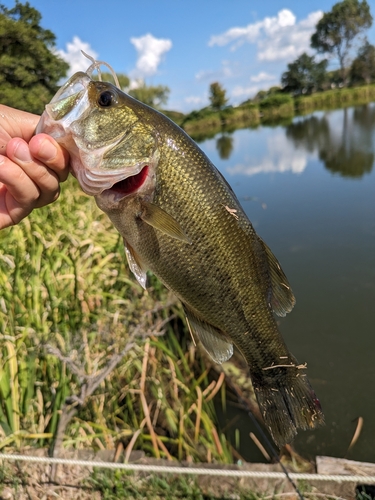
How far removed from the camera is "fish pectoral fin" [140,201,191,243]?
5.19 feet

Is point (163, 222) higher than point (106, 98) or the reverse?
the reverse

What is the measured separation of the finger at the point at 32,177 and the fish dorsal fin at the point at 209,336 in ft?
3.24

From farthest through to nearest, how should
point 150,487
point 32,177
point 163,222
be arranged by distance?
point 150,487, point 32,177, point 163,222

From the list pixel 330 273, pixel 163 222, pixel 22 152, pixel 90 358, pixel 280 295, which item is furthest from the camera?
pixel 330 273

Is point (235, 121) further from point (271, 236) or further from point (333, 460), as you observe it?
point (333, 460)

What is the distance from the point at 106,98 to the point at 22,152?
48cm

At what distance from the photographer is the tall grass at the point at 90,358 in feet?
10.4

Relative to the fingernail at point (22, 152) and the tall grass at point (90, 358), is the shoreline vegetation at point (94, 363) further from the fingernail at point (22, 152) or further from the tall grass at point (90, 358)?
the fingernail at point (22, 152)

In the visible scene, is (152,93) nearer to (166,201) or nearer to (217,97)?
(217,97)

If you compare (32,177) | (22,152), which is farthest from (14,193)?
(22,152)

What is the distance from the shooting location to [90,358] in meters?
3.52

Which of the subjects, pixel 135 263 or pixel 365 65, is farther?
pixel 365 65

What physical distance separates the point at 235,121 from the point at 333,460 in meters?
58.4

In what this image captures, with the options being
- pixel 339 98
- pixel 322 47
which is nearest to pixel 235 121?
pixel 339 98
